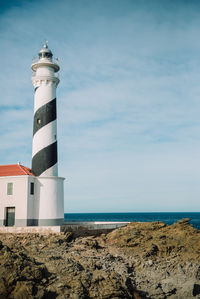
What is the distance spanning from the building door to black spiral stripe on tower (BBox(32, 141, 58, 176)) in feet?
9.16

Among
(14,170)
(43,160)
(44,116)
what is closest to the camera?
(43,160)

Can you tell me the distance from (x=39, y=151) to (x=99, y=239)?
7098 mm


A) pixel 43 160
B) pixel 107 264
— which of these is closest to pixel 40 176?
pixel 43 160

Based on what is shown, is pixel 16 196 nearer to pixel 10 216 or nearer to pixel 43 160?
pixel 10 216

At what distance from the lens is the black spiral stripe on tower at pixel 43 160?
69.2ft

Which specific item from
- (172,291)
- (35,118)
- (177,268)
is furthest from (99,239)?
(35,118)

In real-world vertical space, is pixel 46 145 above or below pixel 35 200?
above

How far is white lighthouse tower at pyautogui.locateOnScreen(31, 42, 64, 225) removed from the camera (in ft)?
66.9

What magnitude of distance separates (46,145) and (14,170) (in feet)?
9.05

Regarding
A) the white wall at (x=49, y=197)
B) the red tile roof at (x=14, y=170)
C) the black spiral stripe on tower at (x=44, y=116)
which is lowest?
the white wall at (x=49, y=197)

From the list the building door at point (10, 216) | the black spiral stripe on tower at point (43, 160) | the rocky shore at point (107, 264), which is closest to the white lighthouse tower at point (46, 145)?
the black spiral stripe on tower at point (43, 160)

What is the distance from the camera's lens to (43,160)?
69.4 ft

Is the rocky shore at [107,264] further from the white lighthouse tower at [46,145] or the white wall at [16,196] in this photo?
the white lighthouse tower at [46,145]

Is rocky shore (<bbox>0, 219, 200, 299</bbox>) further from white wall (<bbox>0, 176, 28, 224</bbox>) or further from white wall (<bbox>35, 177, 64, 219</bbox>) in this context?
white wall (<bbox>35, 177, 64, 219</bbox>)
